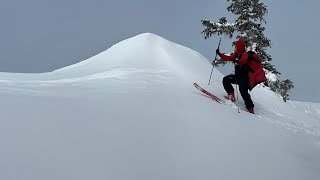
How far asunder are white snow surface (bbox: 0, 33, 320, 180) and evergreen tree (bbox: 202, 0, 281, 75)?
54.0 feet

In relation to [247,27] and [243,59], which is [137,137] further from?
[247,27]

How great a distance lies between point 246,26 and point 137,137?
2119 cm

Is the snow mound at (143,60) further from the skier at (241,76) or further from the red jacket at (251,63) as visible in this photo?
the red jacket at (251,63)

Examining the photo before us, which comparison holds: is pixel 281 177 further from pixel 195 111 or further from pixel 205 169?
pixel 195 111

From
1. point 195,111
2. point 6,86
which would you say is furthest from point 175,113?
point 6,86

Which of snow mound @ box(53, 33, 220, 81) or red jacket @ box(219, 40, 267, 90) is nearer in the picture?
red jacket @ box(219, 40, 267, 90)

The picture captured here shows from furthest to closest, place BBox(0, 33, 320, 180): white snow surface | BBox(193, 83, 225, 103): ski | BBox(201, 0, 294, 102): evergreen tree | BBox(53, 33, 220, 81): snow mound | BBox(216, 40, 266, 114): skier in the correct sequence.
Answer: BBox(201, 0, 294, 102): evergreen tree < BBox(53, 33, 220, 81): snow mound < BBox(216, 40, 266, 114): skier < BBox(193, 83, 225, 103): ski < BBox(0, 33, 320, 180): white snow surface

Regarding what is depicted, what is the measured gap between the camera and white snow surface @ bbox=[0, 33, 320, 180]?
9.69ft

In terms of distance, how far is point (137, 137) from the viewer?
3.92 m

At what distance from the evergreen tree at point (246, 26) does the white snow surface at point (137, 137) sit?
16.5 meters

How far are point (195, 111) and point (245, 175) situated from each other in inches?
89.8

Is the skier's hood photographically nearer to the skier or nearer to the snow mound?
the skier

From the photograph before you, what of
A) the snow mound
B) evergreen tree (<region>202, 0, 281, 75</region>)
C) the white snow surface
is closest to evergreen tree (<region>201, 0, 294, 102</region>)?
evergreen tree (<region>202, 0, 281, 75</region>)

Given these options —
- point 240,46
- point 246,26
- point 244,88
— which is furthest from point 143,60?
point 246,26
